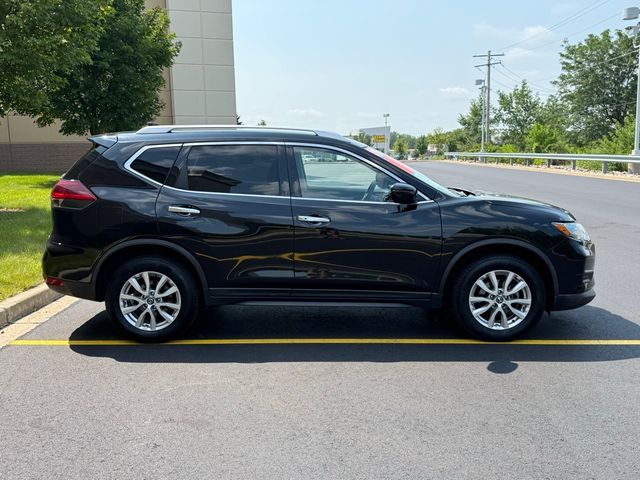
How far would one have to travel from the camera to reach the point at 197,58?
32375 millimetres

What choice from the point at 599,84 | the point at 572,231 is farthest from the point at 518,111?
the point at 572,231

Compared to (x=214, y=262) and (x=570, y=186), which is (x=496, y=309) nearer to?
(x=214, y=262)

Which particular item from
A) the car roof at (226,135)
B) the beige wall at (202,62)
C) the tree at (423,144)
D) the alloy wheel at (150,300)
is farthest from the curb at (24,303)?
the tree at (423,144)

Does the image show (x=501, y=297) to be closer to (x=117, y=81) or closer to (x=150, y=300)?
(x=150, y=300)

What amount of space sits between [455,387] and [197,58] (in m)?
31.2

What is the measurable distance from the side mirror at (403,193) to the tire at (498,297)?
2.54 feet

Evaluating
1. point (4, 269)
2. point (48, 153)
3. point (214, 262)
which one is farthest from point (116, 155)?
point (48, 153)

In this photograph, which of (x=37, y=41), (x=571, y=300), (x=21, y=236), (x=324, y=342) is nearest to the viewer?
(x=571, y=300)

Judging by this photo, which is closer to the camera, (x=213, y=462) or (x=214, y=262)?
(x=213, y=462)

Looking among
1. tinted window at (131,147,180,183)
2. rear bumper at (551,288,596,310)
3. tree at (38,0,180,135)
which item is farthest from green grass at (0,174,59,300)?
rear bumper at (551,288,596,310)

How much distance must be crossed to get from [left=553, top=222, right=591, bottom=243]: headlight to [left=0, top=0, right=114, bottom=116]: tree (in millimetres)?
10008

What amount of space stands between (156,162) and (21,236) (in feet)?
17.1

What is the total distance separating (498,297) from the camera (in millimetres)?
5105

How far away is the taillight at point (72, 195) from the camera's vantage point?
202 inches
